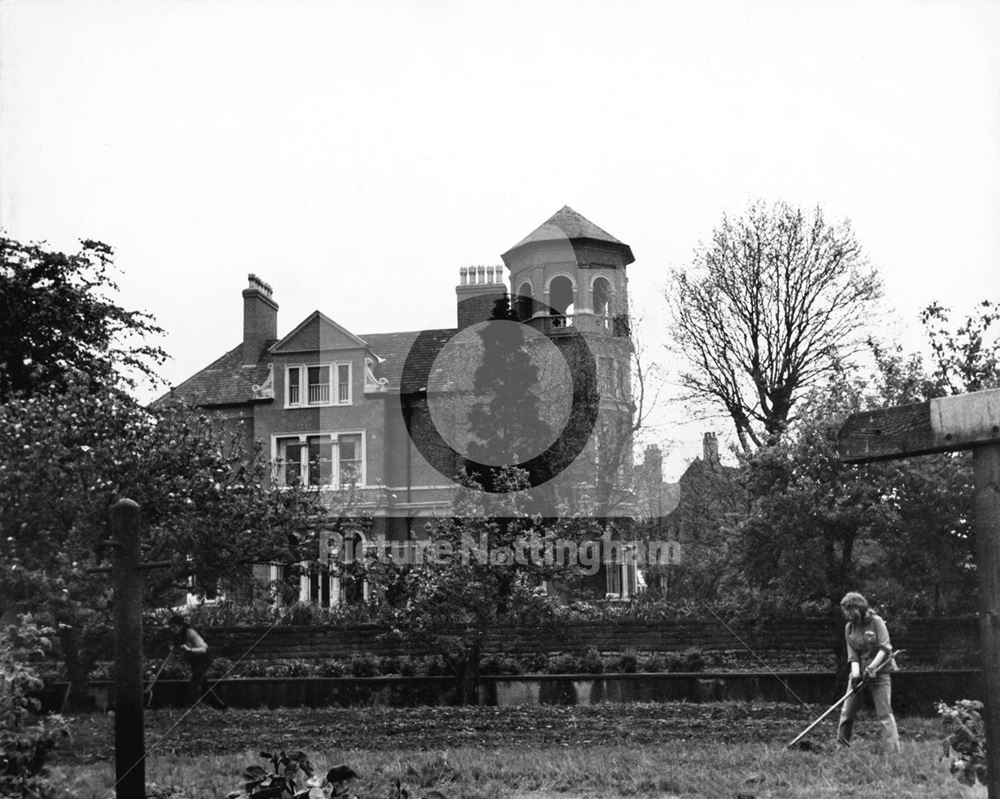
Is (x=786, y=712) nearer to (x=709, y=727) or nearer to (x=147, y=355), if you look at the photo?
(x=709, y=727)

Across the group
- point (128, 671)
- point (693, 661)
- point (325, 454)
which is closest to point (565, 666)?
point (693, 661)

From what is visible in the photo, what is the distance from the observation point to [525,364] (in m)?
32.6

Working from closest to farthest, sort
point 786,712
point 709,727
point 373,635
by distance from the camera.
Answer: point 709,727 → point 786,712 → point 373,635

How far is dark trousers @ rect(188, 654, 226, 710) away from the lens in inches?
768

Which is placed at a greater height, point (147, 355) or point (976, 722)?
point (147, 355)

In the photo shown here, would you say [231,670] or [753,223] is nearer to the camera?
[231,670]

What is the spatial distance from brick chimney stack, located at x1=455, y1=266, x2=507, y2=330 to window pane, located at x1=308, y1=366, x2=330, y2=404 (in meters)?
5.21

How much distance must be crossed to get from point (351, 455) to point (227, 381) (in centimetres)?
592

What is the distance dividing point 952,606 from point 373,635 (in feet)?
38.5

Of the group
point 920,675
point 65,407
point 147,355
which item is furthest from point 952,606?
point 147,355

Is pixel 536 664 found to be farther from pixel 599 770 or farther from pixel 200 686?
pixel 599 770

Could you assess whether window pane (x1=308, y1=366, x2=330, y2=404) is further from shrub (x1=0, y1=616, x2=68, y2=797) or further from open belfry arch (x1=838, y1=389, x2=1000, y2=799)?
open belfry arch (x1=838, y1=389, x2=1000, y2=799)

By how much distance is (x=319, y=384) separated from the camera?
39.2m

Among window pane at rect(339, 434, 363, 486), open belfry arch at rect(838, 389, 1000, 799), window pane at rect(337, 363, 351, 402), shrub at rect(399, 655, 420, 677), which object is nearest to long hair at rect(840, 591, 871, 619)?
open belfry arch at rect(838, 389, 1000, 799)
